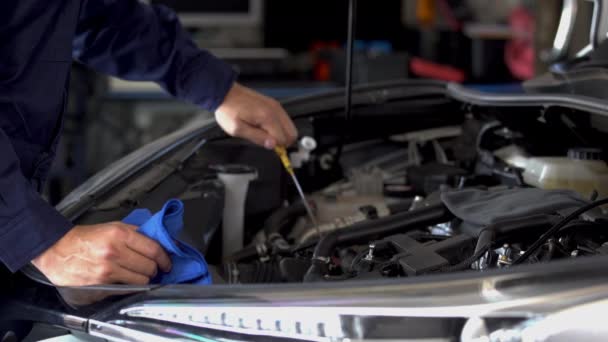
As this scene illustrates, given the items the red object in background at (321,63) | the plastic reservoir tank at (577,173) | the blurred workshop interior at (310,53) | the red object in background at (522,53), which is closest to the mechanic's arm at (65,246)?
the plastic reservoir tank at (577,173)

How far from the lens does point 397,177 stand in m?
1.39

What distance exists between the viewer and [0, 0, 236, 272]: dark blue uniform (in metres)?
0.77

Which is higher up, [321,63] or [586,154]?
[586,154]

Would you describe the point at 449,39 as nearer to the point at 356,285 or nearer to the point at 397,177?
the point at 397,177

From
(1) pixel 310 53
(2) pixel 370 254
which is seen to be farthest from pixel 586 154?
(1) pixel 310 53

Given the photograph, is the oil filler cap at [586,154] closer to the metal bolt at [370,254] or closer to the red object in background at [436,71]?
the metal bolt at [370,254]

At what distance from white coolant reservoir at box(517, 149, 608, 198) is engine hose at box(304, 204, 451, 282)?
21 cm

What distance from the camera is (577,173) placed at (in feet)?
3.51

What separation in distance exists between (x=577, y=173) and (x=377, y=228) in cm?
32

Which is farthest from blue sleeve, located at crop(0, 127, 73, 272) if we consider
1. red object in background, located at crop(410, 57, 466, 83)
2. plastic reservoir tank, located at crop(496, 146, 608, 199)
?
red object in background, located at crop(410, 57, 466, 83)

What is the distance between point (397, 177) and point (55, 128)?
2.05ft

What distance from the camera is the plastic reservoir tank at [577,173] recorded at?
1.07m

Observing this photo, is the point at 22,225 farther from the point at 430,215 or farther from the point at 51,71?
the point at 430,215

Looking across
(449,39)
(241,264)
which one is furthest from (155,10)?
(449,39)
